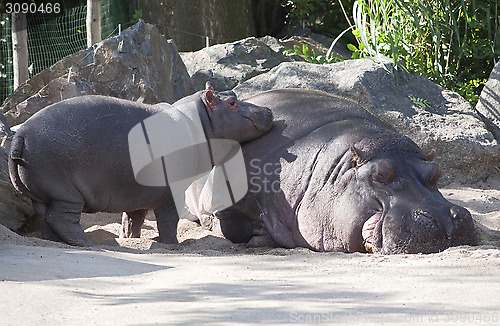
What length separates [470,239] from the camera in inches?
159

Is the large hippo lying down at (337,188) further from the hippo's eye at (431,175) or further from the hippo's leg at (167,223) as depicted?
the hippo's leg at (167,223)

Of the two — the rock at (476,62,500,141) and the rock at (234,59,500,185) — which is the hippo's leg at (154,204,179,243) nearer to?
the rock at (234,59,500,185)

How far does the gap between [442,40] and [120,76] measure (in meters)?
3.31

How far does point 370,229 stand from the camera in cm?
417

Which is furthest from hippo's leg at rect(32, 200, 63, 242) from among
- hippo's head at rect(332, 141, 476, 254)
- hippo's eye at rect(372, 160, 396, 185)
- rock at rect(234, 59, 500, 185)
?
rock at rect(234, 59, 500, 185)

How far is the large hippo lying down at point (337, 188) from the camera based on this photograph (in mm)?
4031

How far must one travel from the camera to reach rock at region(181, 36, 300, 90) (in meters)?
7.52

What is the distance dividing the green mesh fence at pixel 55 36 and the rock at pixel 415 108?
487 centimetres

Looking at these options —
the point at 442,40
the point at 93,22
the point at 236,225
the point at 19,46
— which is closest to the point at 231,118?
the point at 236,225

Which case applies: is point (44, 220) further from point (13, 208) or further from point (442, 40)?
point (442, 40)

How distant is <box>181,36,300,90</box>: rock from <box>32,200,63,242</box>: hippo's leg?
9.93 feet

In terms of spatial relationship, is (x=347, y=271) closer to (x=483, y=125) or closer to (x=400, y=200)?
(x=400, y=200)

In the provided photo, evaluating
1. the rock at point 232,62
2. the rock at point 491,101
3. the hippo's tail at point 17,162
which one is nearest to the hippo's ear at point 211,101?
the hippo's tail at point 17,162

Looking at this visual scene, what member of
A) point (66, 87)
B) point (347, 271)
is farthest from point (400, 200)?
point (66, 87)
